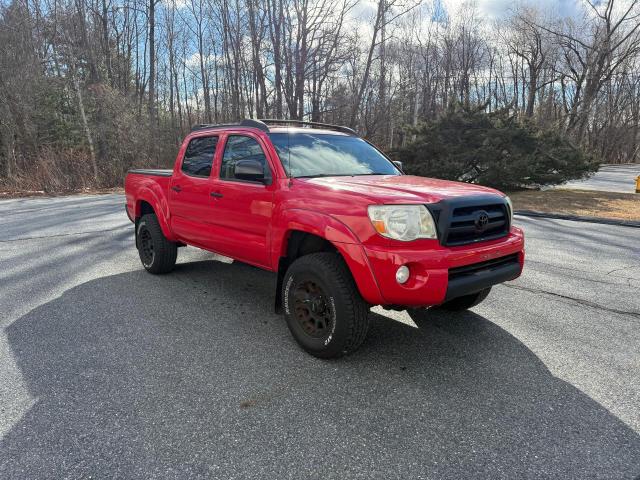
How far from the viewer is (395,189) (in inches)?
126

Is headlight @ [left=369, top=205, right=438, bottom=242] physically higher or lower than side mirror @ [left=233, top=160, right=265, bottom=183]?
lower

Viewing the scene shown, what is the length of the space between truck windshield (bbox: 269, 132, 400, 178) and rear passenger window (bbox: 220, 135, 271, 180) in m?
0.19

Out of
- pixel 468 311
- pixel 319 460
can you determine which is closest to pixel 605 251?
pixel 468 311

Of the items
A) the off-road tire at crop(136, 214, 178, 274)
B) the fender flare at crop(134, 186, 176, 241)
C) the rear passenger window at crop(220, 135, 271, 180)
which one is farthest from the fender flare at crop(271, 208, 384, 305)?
the off-road tire at crop(136, 214, 178, 274)

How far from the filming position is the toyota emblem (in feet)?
10.3

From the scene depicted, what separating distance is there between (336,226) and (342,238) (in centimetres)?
11

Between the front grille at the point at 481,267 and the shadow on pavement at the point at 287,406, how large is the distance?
26.9 inches

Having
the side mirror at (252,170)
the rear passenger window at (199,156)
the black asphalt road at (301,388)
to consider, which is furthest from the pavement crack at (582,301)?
the rear passenger window at (199,156)

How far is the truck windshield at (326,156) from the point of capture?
3.83 m

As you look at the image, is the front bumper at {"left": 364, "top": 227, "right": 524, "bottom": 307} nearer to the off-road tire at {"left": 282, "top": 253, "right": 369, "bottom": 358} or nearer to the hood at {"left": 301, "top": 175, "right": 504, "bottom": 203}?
the off-road tire at {"left": 282, "top": 253, "right": 369, "bottom": 358}

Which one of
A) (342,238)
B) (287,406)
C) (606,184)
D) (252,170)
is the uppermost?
(252,170)

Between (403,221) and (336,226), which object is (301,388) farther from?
(403,221)

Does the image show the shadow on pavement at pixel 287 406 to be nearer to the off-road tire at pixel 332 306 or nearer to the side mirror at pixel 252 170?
Answer: the off-road tire at pixel 332 306

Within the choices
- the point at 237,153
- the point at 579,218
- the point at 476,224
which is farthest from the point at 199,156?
the point at 579,218
